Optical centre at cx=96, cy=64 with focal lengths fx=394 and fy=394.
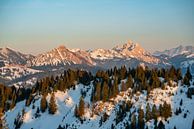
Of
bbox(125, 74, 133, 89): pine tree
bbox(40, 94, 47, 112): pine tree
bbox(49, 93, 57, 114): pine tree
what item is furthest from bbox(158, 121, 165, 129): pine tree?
bbox(40, 94, 47, 112): pine tree

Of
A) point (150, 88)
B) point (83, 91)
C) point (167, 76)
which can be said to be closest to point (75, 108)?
point (83, 91)

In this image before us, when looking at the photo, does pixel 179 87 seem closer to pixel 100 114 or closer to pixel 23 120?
pixel 100 114

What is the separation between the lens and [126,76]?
194875mm

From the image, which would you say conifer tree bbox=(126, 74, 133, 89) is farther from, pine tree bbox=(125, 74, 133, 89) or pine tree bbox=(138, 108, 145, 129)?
pine tree bbox=(138, 108, 145, 129)

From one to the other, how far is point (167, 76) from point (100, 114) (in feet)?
124

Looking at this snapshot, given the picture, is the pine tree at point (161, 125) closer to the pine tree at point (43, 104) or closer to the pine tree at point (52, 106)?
the pine tree at point (52, 106)

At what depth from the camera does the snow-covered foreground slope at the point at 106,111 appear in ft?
513

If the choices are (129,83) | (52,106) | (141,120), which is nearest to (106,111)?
(129,83)

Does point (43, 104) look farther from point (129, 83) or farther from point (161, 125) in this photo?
Result: point (161, 125)

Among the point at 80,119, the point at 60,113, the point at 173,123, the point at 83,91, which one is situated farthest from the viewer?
the point at 83,91

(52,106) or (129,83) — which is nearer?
(52,106)

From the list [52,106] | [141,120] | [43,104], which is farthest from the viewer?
[43,104]

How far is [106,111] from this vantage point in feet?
546

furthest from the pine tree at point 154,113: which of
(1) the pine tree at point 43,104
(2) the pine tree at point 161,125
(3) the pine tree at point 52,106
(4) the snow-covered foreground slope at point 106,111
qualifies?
(1) the pine tree at point 43,104
